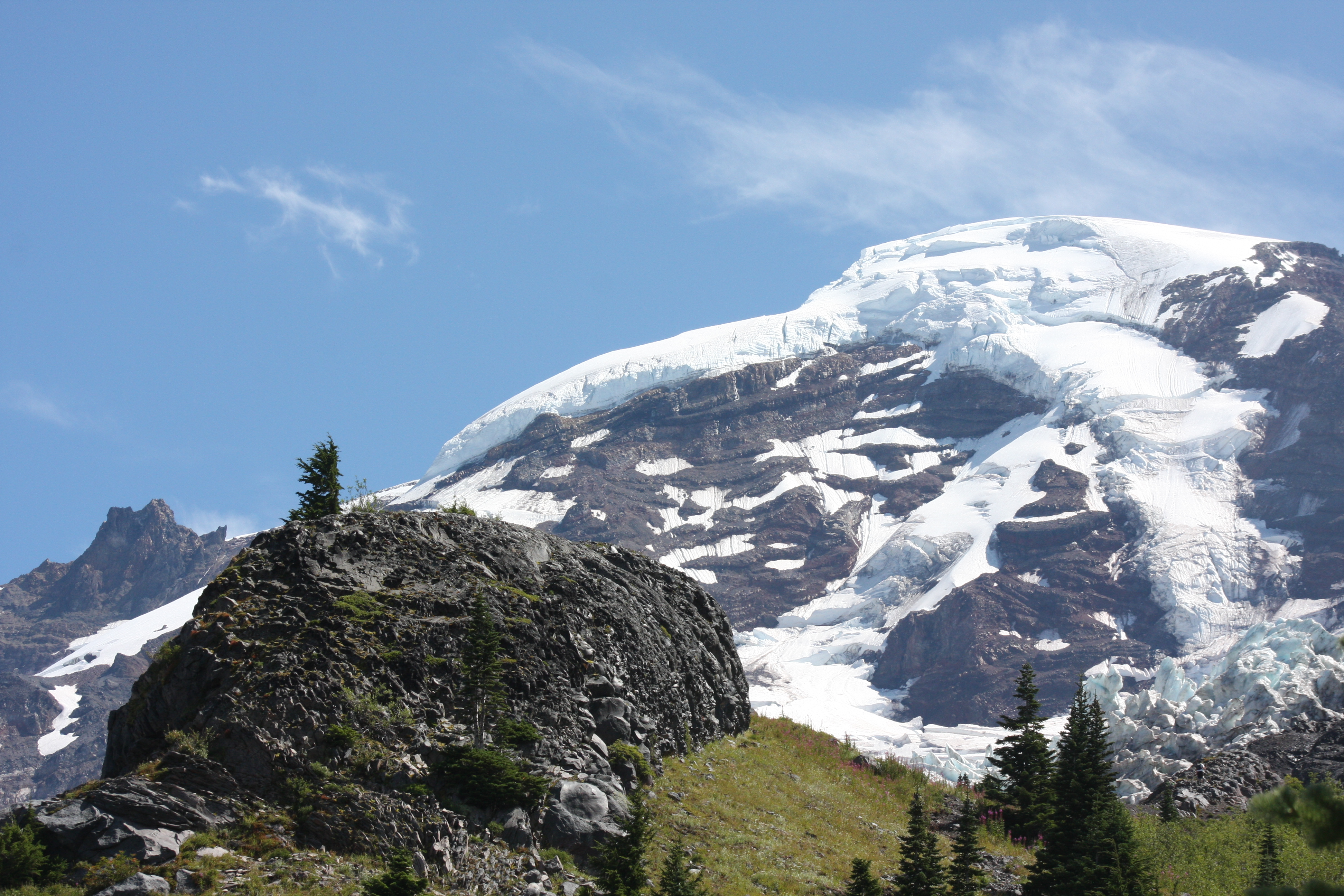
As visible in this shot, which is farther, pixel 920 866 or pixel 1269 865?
pixel 1269 865

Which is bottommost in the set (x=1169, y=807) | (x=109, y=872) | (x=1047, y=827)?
(x=109, y=872)

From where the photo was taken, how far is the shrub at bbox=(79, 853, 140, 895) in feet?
67.5

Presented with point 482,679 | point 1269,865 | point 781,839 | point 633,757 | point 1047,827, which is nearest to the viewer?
point 482,679

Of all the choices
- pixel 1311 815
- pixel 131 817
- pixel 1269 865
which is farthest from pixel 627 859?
pixel 1269 865

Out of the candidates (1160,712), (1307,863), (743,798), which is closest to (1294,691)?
(1160,712)

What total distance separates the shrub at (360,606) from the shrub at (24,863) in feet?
28.3

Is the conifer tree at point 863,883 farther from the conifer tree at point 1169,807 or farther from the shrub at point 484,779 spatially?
the conifer tree at point 1169,807

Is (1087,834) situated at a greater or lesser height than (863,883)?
greater

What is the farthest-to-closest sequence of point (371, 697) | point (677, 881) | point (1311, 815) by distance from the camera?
1. point (371, 697)
2. point (677, 881)
3. point (1311, 815)

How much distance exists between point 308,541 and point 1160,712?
262 ft

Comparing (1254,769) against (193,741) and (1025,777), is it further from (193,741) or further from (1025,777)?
(193,741)

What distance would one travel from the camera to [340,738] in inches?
981

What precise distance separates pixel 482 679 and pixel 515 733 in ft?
6.14

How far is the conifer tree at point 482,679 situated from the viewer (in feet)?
90.5
